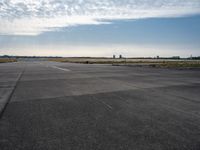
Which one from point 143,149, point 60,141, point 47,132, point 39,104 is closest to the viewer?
point 143,149

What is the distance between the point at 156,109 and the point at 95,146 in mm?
3357

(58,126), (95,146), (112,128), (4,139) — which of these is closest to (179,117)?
(112,128)

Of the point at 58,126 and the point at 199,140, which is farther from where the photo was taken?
the point at 58,126

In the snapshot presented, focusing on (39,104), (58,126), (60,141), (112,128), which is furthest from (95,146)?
(39,104)

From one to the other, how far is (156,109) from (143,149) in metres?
3.05

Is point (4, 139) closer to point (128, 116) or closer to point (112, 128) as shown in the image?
point (112, 128)

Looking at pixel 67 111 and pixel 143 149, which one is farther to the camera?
pixel 67 111

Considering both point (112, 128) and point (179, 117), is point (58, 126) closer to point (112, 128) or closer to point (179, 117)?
point (112, 128)

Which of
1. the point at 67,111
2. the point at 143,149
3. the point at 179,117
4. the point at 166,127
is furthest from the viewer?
the point at 67,111

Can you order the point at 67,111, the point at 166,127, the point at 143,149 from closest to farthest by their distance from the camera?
1. the point at 143,149
2. the point at 166,127
3. the point at 67,111

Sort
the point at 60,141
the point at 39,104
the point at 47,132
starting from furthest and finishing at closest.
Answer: the point at 39,104, the point at 47,132, the point at 60,141

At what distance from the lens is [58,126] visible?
463 centimetres

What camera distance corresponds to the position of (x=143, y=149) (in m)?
3.42

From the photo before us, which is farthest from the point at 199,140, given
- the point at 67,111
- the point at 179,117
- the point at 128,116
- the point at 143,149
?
the point at 67,111
